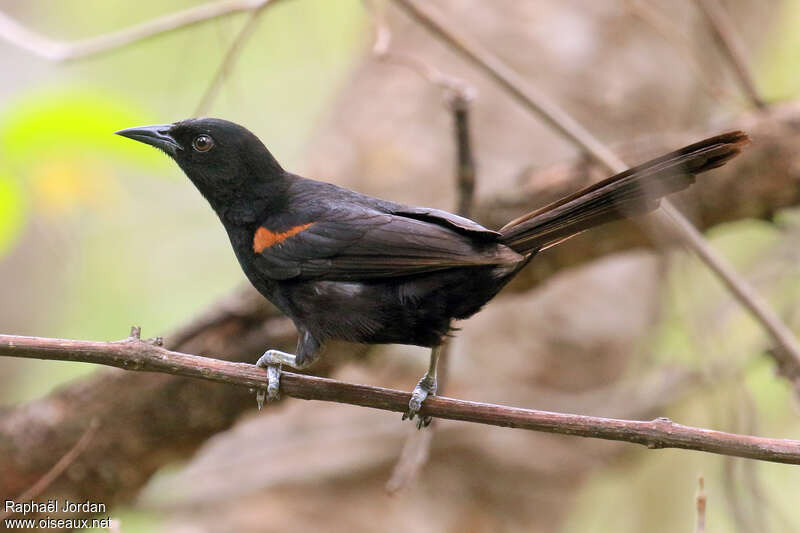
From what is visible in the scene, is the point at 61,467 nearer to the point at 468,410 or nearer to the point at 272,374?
the point at 272,374

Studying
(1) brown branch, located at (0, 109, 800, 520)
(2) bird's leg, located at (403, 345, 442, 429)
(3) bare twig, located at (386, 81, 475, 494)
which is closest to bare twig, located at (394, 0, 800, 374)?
(3) bare twig, located at (386, 81, 475, 494)

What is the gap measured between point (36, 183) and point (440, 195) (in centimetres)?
271

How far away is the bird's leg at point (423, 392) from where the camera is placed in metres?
2.68

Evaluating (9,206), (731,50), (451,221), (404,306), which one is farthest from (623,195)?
(9,206)

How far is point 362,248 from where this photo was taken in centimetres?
305

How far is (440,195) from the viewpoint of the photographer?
5.81 metres

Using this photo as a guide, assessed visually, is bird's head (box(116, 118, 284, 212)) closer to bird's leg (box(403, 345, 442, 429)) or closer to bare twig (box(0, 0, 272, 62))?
bare twig (box(0, 0, 272, 62))

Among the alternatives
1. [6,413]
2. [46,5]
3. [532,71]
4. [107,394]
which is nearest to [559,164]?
[532,71]

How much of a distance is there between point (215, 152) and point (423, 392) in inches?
57.3

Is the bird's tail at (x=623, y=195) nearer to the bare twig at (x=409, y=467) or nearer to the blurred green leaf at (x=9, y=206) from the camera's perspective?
the bare twig at (x=409, y=467)

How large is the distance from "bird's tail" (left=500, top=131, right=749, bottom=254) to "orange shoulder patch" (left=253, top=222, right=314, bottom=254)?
0.85 m

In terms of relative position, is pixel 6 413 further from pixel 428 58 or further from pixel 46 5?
→ pixel 46 5

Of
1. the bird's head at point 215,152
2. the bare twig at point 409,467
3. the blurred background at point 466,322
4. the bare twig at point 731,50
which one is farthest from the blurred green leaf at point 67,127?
the bare twig at point 731,50

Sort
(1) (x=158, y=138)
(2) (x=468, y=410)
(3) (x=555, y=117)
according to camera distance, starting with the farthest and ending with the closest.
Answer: (3) (x=555, y=117), (1) (x=158, y=138), (2) (x=468, y=410)
